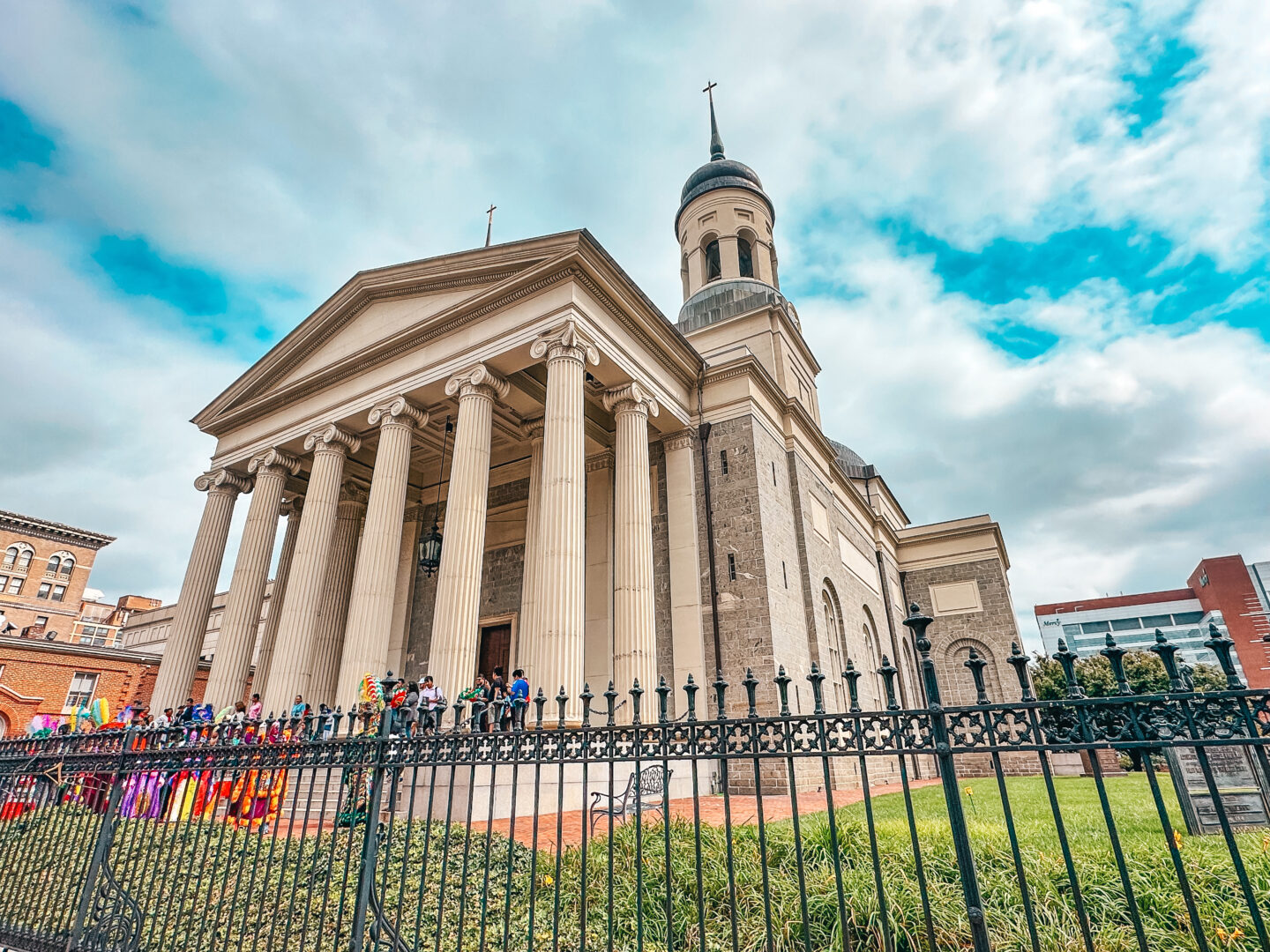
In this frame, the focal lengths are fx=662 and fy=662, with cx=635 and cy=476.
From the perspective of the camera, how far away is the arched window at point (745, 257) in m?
27.4

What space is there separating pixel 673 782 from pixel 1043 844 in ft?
22.4

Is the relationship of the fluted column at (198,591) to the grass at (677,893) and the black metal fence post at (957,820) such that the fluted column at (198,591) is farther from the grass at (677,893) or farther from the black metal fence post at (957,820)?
the black metal fence post at (957,820)

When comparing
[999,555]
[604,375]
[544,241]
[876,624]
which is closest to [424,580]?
[604,375]

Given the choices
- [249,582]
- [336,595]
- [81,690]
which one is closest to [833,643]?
[336,595]

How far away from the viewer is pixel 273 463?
17.5m

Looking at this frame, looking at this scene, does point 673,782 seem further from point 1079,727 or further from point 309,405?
point 309,405

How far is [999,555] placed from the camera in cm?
3039

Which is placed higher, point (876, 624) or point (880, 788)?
point (876, 624)

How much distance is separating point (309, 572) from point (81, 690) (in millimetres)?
15061

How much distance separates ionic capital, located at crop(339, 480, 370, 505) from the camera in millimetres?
20031

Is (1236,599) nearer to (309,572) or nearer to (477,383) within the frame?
(477,383)

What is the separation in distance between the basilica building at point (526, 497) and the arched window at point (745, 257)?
6060mm

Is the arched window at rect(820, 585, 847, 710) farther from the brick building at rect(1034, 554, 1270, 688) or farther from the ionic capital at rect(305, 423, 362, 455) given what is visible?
the brick building at rect(1034, 554, 1270, 688)

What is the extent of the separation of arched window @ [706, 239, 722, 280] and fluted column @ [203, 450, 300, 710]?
17.9m
